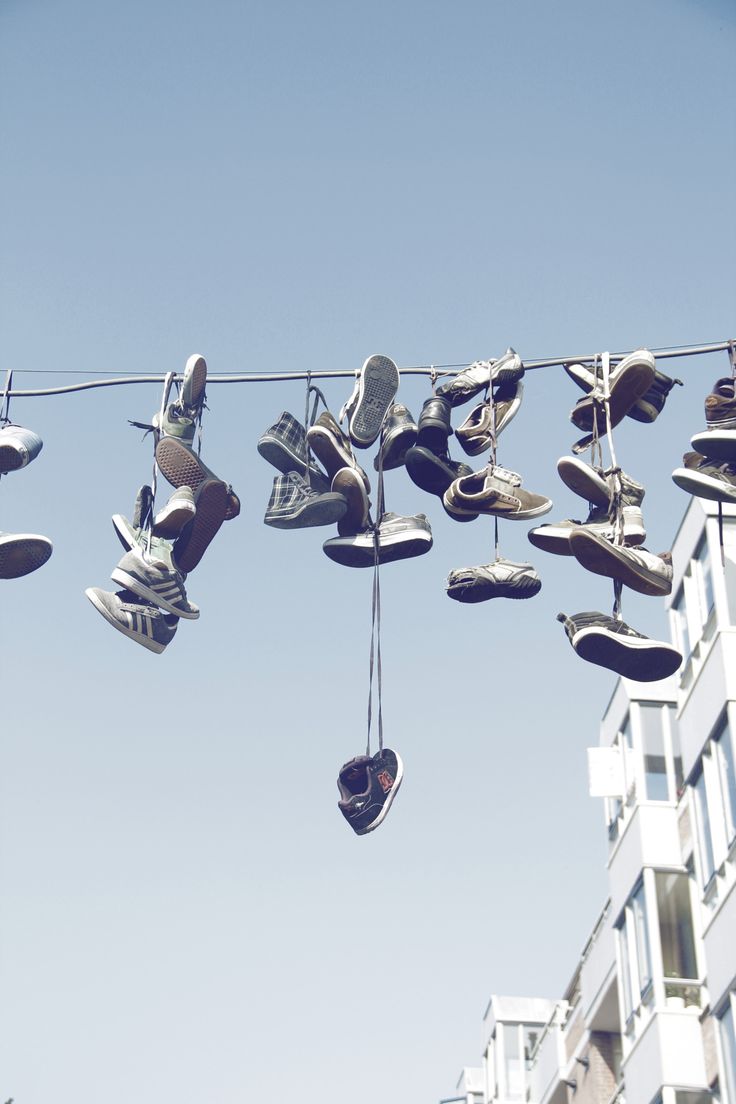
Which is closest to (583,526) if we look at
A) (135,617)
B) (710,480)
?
(710,480)

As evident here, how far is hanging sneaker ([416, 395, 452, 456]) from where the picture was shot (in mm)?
8180

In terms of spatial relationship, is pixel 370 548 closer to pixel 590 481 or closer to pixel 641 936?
pixel 590 481

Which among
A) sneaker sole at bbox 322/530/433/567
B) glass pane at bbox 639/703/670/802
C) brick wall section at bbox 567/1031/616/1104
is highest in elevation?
glass pane at bbox 639/703/670/802

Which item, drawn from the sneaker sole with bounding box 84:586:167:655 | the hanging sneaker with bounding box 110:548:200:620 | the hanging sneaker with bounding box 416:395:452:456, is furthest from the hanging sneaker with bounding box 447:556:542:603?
the sneaker sole with bounding box 84:586:167:655

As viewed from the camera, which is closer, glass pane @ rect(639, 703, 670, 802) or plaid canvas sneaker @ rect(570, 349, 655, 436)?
plaid canvas sneaker @ rect(570, 349, 655, 436)

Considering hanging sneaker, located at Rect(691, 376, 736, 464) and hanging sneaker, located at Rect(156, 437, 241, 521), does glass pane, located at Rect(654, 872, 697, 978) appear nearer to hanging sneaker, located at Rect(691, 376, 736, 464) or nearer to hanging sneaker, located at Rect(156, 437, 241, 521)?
hanging sneaker, located at Rect(691, 376, 736, 464)

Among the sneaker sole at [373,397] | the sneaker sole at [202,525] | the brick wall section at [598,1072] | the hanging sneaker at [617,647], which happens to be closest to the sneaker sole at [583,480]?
the hanging sneaker at [617,647]

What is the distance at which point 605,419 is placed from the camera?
7.91 meters

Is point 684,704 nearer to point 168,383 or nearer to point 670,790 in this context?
point 670,790

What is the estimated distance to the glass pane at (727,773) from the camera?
1681 cm

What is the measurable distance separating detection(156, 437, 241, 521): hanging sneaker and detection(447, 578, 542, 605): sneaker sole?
1.29 metres

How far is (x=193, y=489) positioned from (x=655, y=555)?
229 cm

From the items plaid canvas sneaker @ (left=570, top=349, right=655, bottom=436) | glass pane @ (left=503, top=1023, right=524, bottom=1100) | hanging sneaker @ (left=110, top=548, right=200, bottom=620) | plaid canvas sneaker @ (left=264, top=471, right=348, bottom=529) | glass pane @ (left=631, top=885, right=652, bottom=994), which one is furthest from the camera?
glass pane @ (left=503, top=1023, right=524, bottom=1100)

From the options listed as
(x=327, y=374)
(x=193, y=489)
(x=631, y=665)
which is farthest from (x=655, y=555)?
(x=193, y=489)
